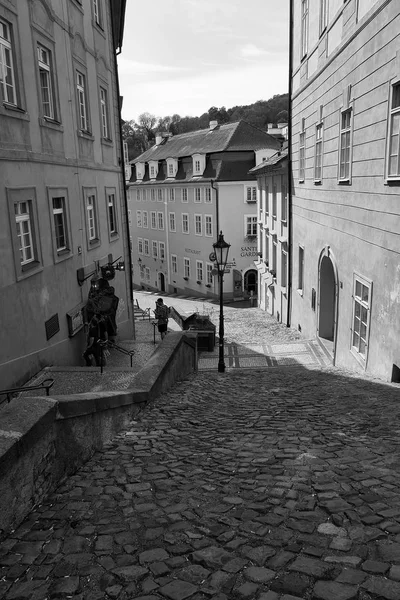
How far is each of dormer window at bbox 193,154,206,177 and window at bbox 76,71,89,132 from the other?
97.8 feet

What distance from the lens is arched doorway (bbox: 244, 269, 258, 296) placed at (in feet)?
141

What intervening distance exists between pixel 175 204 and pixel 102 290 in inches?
1369

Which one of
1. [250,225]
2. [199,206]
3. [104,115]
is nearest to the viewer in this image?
[104,115]

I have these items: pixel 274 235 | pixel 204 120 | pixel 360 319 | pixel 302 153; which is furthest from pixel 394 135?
pixel 204 120

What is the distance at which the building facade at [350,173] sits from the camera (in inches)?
380

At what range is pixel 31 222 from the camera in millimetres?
10070

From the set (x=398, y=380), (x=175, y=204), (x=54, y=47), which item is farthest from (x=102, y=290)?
(x=175, y=204)

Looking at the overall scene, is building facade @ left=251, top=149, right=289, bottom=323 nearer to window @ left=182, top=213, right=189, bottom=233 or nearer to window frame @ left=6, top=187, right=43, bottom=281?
window frame @ left=6, top=187, right=43, bottom=281

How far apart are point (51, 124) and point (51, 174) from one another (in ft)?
3.42

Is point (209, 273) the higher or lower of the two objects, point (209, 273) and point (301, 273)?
the lower

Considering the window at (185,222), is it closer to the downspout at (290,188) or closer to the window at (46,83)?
the downspout at (290,188)

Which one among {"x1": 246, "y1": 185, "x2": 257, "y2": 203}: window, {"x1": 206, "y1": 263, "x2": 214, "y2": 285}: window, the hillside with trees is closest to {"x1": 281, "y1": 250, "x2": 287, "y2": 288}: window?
{"x1": 246, "y1": 185, "x2": 257, "y2": 203}: window

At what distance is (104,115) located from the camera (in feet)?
53.3

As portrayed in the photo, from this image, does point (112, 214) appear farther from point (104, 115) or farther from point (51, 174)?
point (51, 174)
